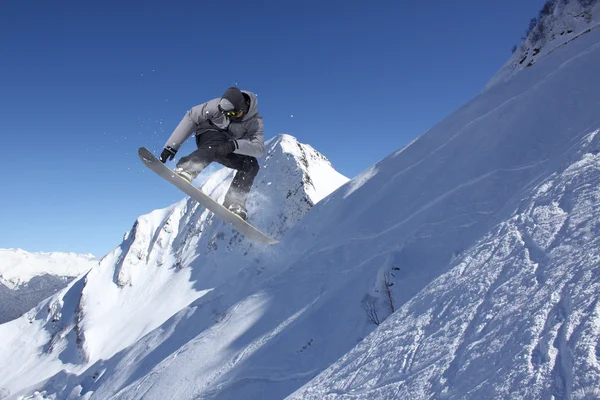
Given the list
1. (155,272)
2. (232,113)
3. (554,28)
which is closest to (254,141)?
(232,113)

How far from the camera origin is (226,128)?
19.4 ft

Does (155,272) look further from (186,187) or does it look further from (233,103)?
(233,103)

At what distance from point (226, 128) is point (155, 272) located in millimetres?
87975

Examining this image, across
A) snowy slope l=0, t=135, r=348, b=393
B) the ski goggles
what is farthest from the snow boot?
snowy slope l=0, t=135, r=348, b=393

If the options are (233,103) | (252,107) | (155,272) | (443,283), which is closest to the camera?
(443,283)

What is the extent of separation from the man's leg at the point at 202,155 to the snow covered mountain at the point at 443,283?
3.68m

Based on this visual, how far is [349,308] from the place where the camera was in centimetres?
970

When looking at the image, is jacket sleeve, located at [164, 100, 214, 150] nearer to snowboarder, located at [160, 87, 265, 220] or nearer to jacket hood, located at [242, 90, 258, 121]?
snowboarder, located at [160, 87, 265, 220]

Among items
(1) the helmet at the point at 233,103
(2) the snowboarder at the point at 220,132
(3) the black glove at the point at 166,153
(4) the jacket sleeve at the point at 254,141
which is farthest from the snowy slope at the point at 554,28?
(3) the black glove at the point at 166,153

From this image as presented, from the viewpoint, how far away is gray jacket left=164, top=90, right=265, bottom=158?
5.73 metres

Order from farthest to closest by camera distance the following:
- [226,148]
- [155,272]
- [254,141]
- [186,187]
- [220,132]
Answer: [155,272] → [186,187] → [220,132] → [254,141] → [226,148]

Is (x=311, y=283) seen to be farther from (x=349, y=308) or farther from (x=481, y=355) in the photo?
(x=481, y=355)

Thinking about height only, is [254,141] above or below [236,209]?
above

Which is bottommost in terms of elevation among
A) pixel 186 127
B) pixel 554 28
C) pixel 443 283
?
pixel 443 283
